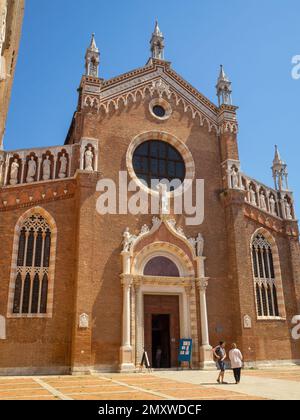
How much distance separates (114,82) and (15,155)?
23.9 ft

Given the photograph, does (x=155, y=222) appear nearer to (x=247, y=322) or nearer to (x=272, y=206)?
(x=247, y=322)

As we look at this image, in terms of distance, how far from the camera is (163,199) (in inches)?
893

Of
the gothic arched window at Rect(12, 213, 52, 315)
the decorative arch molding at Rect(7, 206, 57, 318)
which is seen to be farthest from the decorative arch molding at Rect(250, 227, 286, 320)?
the gothic arched window at Rect(12, 213, 52, 315)

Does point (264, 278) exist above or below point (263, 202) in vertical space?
below

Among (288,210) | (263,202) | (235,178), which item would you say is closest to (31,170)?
(235,178)

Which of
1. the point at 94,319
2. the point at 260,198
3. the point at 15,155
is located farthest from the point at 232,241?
the point at 15,155

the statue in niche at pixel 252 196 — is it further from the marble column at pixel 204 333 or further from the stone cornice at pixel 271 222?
the marble column at pixel 204 333

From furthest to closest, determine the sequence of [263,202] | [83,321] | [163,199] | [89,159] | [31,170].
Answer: [263,202], [163,199], [89,159], [31,170], [83,321]

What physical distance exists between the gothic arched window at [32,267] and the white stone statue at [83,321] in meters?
1.81

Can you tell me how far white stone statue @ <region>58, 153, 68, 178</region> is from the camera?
21.5 meters

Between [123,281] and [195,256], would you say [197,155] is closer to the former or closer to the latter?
[195,256]

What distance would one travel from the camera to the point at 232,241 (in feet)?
75.9

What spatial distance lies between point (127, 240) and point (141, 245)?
0.88 meters
